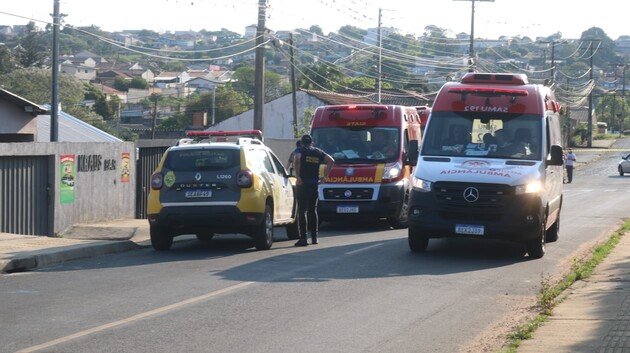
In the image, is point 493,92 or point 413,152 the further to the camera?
point 413,152

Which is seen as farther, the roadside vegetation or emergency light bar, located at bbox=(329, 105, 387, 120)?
emergency light bar, located at bbox=(329, 105, 387, 120)

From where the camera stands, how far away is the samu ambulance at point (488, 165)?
587 inches

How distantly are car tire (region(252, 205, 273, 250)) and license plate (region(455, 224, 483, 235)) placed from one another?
115 inches

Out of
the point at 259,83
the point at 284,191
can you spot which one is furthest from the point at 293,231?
the point at 259,83

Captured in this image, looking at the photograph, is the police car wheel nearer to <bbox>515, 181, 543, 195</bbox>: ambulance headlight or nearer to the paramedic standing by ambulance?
<bbox>515, 181, 543, 195</bbox>: ambulance headlight

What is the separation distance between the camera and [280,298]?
11148 millimetres

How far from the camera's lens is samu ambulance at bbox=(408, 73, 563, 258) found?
48.9 ft

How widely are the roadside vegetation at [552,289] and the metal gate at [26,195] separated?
10324 mm

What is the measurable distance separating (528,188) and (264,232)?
399cm

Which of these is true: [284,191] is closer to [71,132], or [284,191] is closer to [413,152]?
[413,152]

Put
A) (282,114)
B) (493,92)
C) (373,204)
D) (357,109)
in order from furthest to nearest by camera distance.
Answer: (282,114) < (357,109) < (373,204) < (493,92)

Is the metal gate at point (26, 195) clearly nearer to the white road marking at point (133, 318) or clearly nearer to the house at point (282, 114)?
the white road marking at point (133, 318)

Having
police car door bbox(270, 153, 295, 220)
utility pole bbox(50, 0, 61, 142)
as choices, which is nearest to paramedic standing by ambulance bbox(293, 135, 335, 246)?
police car door bbox(270, 153, 295, 220)

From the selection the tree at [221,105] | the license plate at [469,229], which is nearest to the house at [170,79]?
the tree at [221,105]
